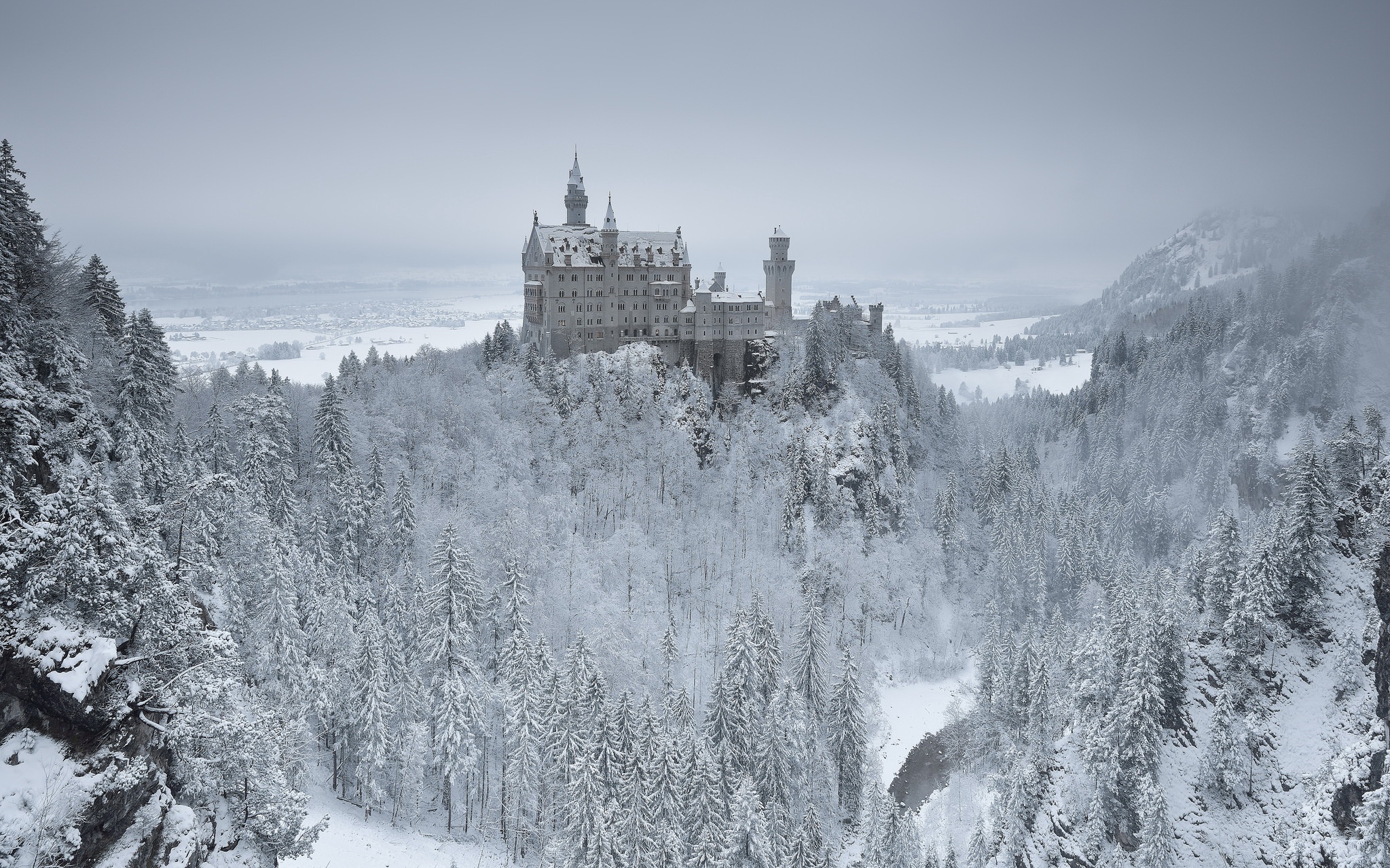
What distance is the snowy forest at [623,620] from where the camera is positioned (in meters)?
21.6

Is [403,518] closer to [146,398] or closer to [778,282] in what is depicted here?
[146,398]

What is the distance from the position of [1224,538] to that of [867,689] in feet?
115

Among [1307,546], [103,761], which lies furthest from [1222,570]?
[103,761]

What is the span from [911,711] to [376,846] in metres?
54.7

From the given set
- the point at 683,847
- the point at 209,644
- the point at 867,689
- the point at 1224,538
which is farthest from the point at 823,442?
the point at 209,644

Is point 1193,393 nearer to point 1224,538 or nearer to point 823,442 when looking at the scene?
point 823,442

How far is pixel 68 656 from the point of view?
1898 centimetres

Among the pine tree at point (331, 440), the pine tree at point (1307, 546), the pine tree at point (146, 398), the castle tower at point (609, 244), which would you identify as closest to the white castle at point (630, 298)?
the castle tower at point (609, 244)

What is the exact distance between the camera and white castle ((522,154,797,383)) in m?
92.0

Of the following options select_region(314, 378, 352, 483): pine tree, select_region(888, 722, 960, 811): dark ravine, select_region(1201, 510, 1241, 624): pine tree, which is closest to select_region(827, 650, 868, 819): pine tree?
select_region(888, 722, 960, 811): dark ravine

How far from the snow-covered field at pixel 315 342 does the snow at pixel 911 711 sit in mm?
67853

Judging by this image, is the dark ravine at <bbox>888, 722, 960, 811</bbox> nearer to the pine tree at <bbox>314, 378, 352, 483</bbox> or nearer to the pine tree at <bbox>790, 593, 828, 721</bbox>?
the pine tree at <bbox>790, 593, 828, 721</bbox>

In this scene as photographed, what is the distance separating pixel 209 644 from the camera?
22.4 meters

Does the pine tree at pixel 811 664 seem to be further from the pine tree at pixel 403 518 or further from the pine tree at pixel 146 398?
the pine tree at pixel 146 398
